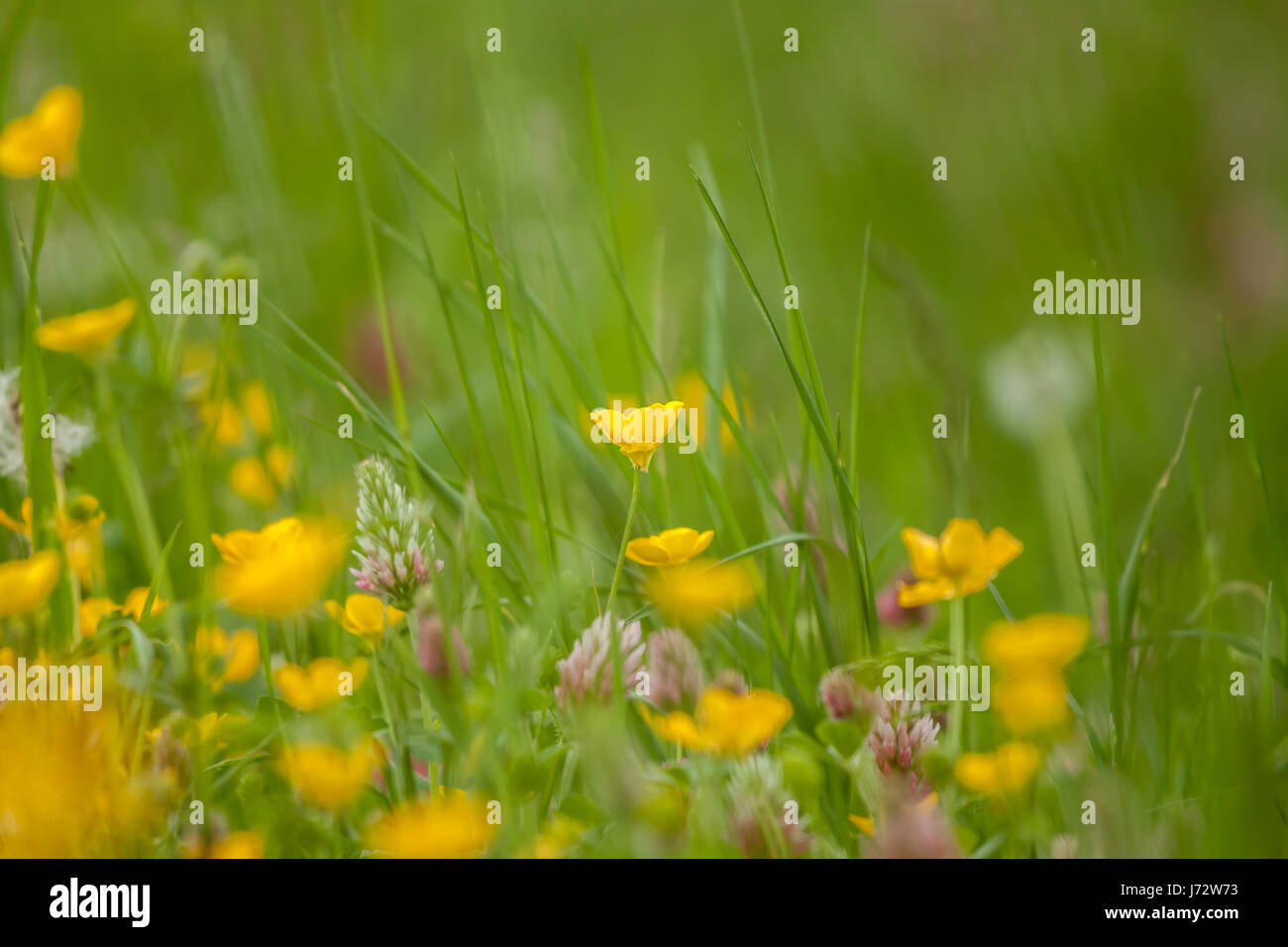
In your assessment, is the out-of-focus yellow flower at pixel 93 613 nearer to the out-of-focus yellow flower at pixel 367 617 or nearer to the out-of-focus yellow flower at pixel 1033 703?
the out-of-focus yellow flower at pixel 367 617

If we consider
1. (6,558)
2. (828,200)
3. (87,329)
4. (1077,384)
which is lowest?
(6,558)

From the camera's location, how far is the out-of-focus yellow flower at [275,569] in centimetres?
81

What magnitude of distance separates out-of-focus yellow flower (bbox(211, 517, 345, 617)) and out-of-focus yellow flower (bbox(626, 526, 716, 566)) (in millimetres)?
253

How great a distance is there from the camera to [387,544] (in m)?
0.93

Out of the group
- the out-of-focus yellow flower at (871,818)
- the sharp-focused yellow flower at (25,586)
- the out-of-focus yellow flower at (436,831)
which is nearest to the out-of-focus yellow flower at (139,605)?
the sharp-focused yellow flower at (25,586)

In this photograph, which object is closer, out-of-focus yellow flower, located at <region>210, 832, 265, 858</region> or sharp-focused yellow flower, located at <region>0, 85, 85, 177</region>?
out-of-focus yellow flower, located at <region>210, 832, 265, 858</region>

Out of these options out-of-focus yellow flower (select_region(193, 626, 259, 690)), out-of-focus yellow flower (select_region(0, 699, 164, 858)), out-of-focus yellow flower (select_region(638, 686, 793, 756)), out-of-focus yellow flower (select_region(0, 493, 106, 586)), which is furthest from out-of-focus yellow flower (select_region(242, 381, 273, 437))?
out-of-focus yellow flower (select_region(638, 686, 793, 756))

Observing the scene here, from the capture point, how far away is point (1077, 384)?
6.66 ft

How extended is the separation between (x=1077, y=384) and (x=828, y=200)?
622 millimetres

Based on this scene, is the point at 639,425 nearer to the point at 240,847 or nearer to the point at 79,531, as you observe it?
the point at 240,847

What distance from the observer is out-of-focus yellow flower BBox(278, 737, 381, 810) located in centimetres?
79

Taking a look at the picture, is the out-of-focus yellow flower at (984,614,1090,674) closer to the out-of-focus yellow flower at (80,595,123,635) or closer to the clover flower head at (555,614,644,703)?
the clover flower head at (555,614,644,703)
